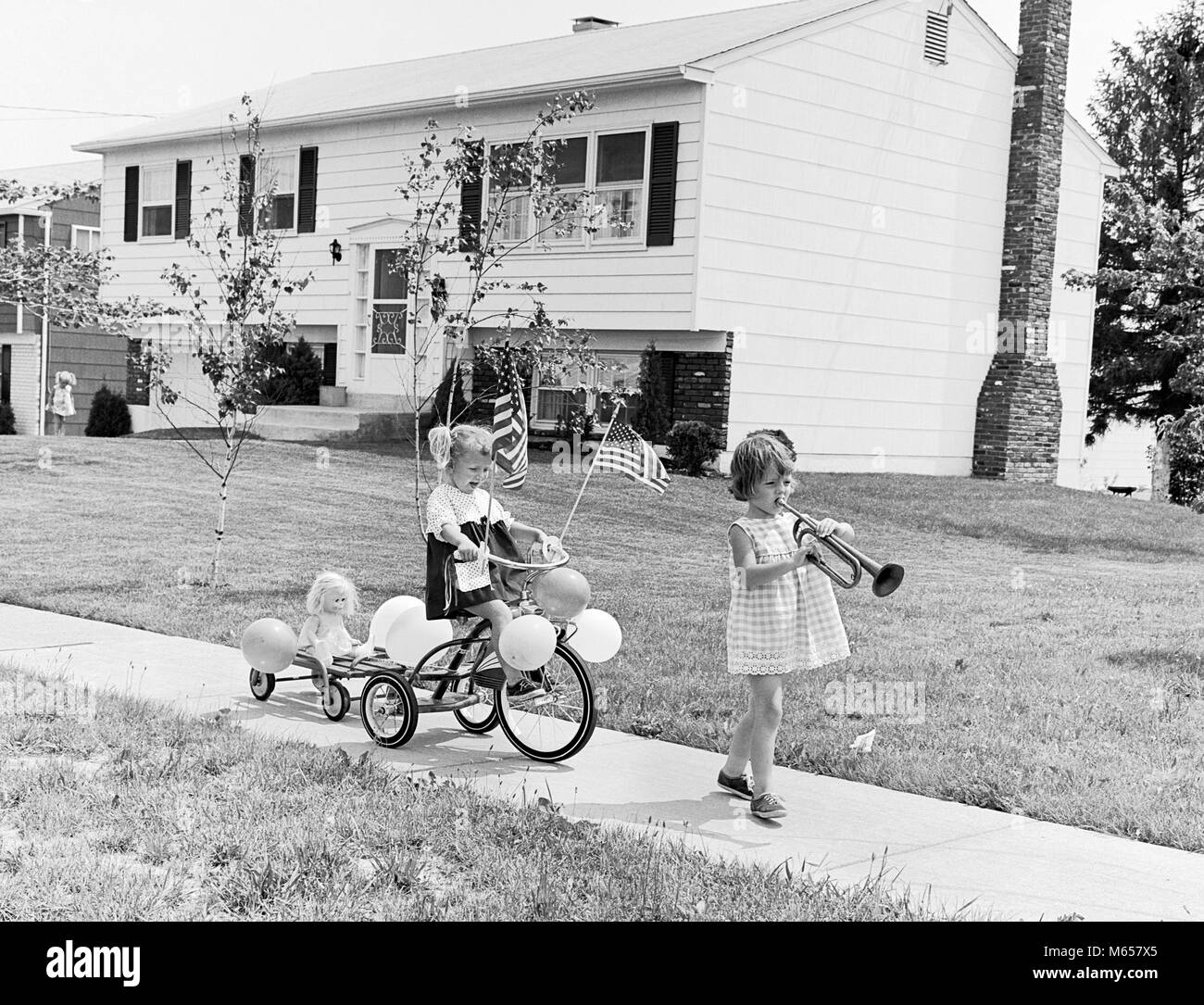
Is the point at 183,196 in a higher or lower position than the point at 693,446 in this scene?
higher

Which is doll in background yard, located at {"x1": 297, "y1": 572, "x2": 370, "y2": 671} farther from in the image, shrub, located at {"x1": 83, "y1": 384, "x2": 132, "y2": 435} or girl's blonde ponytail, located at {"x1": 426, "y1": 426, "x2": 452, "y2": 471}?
shrub, located at {"x1": 83, "y1": 384, "x2": 132, "y2": 435}

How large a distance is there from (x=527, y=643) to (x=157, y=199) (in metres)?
25.9

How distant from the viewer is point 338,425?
23.9 m

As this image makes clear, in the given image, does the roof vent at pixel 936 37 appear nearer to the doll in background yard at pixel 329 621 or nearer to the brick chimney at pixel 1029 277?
the brick chimney at pixel 1029 277

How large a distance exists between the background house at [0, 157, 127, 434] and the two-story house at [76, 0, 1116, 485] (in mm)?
13225

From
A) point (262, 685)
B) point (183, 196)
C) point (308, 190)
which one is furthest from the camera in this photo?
point (183, 196)

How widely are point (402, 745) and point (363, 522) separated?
29.6 ft

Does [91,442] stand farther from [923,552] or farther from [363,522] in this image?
[923,552]

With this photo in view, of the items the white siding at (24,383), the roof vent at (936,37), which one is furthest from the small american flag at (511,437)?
the white siding at (24,383)

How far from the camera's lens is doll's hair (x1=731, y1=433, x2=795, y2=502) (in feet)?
19.4

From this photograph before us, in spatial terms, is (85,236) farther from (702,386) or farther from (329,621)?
(329,621)

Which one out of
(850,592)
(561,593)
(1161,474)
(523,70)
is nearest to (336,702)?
(561,593)

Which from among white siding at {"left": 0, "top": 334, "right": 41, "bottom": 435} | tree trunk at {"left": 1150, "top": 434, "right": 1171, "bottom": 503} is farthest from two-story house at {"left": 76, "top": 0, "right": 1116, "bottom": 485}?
white siding at {"left": 0, "top": 334, "right": 41, "bottom": 435}

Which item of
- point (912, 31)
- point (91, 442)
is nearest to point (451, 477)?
point (91, 442)
